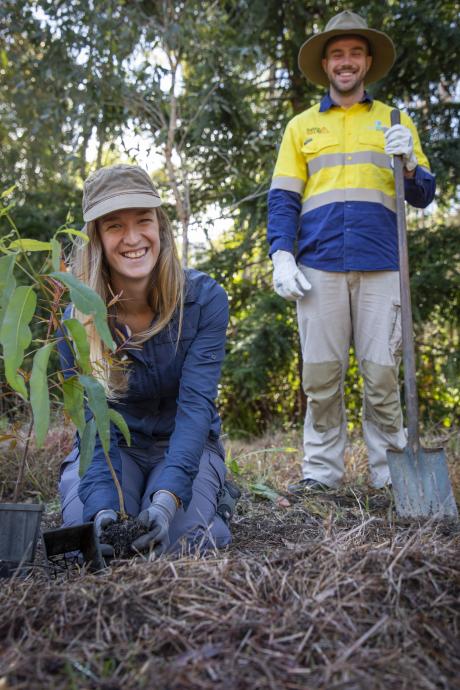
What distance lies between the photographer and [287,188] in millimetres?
3557

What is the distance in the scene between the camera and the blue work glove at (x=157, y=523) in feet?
6.24

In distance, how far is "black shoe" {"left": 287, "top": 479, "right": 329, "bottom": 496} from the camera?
10.8 feet

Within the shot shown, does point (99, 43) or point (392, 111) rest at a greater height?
point (99, 43)

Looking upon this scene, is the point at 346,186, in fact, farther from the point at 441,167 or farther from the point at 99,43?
the point at 99,43

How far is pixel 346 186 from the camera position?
3461 millimetres

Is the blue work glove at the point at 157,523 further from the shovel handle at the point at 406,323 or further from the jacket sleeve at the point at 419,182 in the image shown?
the jacket sleeve at the point at 419,182

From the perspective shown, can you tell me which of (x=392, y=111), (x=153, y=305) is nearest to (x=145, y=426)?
(x=153, y=305)

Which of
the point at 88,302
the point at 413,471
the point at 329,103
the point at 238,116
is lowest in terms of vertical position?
the point at 413,471

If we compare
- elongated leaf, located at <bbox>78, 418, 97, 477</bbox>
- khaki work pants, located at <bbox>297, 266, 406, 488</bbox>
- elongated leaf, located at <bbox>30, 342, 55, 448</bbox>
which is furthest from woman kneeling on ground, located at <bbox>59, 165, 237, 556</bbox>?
khaki work pants, located at <bbox>297, 266, 406, 488</bbox>

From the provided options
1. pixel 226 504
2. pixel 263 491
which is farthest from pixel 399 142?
pixel 226 504

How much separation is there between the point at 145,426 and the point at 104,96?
3.69 m

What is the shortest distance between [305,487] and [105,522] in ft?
4.99

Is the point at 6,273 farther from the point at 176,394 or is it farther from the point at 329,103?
the point at 329,103

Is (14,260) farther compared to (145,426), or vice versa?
(145,426)
